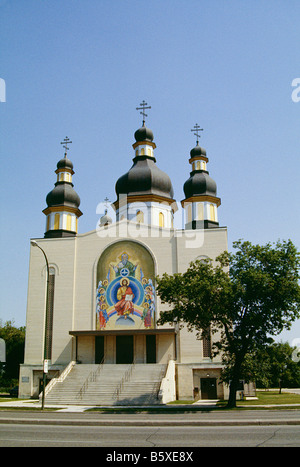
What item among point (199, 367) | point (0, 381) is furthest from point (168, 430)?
point (0, 381)

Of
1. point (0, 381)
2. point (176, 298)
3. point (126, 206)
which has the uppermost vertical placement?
point (126, 206)

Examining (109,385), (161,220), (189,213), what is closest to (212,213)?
(189,213)

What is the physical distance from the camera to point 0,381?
49.6 metres

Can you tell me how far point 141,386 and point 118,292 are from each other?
8.71 metres

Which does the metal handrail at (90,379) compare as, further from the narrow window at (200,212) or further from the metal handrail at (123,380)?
the narrow window at (200,212)

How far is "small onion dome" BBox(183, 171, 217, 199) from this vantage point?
39.8 m

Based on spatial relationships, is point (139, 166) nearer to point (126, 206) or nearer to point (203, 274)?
point (126, 206)

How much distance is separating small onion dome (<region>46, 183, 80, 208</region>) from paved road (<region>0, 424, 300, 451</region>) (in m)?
28.7

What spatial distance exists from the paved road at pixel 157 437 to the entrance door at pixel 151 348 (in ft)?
68.6

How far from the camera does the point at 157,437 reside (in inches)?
451

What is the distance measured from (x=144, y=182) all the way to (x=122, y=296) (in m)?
11.2

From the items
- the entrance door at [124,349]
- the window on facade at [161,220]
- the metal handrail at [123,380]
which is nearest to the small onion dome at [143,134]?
the window on facade at [161,220]

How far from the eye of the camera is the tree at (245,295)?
2248 cm

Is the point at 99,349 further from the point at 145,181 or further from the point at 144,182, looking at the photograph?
the point at 145,181
